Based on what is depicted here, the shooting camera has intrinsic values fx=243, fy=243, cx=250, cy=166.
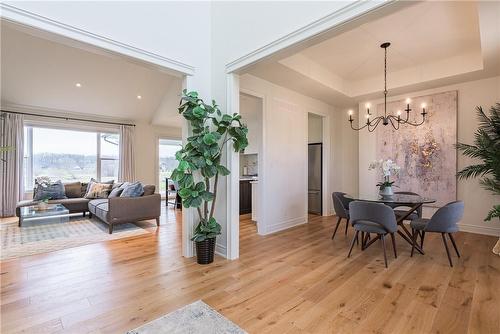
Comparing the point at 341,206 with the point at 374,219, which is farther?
the point at 341,206

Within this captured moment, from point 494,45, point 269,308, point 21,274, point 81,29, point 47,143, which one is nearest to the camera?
point 269,308

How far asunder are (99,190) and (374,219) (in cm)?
609

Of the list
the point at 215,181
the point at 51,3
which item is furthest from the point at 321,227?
the point at 51,3

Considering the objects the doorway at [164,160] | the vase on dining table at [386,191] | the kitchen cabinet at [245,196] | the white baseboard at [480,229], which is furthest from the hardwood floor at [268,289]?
the doorway at [164,160]

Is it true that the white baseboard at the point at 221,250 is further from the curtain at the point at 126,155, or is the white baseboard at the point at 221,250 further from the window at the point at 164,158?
the window at the point at 164,158

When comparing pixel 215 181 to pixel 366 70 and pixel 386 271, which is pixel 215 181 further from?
pixel 366 70

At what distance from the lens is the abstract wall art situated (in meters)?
4.55

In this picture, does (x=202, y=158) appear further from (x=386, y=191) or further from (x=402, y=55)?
(x=402, y=55)

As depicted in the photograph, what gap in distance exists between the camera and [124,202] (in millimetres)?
4543

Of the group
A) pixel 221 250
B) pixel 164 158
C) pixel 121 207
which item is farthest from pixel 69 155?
pixel 221 250

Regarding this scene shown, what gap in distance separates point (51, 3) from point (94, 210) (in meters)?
4.15

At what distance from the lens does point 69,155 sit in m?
7.04

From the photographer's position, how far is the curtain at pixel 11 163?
19.1 feet

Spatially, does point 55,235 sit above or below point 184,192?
below
